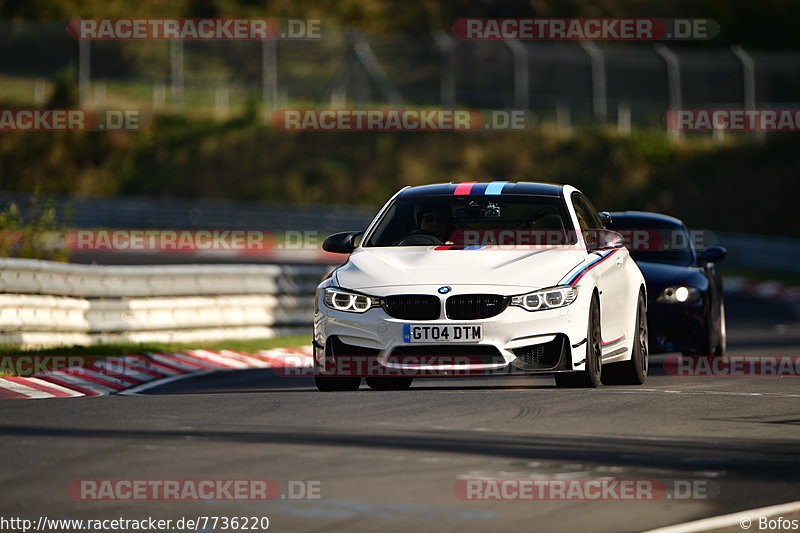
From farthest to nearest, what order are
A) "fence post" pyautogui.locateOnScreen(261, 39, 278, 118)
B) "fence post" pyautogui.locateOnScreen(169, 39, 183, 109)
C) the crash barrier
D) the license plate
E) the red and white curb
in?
1. "fence post" pyautogui.locateOnScreen(169, 39, 183, 109)
2. "fence post" pyautogui.locateOnScreen(261, 39, 278, 118)
3. the crash barrier
4. the red and white curb
5. the license plate

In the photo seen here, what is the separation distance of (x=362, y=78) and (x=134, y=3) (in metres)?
21.4

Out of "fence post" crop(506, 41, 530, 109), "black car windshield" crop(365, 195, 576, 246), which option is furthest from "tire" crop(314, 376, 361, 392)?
"fence post" crop(506, 41, 530, 109)

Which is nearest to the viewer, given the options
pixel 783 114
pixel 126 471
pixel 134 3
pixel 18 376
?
pixel 126 471

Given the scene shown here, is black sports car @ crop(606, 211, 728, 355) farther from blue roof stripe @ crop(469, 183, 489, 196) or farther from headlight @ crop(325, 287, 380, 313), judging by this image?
headlight @ crop(325, 287, 380, 313)

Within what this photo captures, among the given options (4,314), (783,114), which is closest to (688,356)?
(4,314)

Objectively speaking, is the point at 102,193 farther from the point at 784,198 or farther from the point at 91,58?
the point at 784,198

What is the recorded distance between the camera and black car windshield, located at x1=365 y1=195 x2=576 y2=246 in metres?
12.0

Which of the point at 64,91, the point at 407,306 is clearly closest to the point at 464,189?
the point at 407,306

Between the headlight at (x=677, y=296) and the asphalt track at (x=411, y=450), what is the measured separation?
3.66 metres

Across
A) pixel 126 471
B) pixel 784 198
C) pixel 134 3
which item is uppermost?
pixel 134 3

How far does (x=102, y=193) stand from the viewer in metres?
53.8

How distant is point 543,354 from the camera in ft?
36.0

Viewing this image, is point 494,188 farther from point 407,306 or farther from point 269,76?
point 269,76

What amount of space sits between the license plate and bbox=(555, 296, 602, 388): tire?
2.87ft
